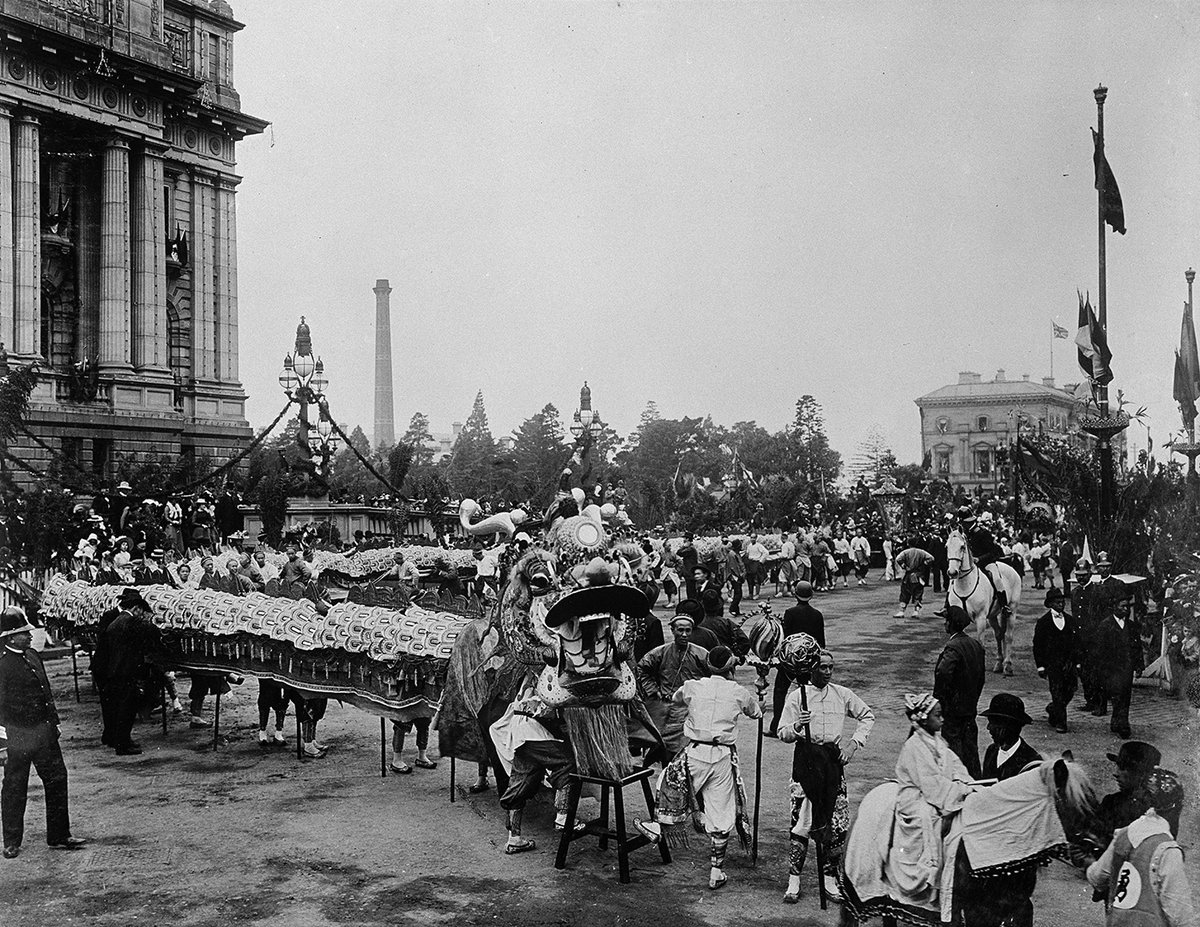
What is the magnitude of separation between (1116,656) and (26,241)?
32.8m

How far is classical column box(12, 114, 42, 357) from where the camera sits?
1273 inches

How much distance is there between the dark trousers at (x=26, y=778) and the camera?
7.91 metres

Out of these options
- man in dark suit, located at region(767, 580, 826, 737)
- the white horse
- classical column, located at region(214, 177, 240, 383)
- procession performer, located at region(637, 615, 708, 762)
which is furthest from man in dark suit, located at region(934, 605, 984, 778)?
classical column, located at region(214, 177, 240, 383)

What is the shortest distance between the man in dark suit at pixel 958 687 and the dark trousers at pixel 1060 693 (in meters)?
3.99

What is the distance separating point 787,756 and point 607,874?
158 inches

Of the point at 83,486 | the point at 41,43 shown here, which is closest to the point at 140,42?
the point at 41,43

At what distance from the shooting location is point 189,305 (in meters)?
41.0

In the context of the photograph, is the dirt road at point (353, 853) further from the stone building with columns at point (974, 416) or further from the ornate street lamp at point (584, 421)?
the stone building with columns at point (974, 416)

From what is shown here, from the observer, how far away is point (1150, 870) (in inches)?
175

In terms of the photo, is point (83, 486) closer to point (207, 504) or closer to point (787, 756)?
point (207, 504)

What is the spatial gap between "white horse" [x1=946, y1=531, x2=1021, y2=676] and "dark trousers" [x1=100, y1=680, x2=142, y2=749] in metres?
10.8

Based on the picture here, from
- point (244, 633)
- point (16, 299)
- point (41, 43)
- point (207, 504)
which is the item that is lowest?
point (244, 633)

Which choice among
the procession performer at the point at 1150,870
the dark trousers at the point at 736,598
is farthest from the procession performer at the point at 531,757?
the dark trousers at the point at 736,598

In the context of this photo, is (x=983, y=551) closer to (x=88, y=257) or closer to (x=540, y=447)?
(x=88, y=257)
